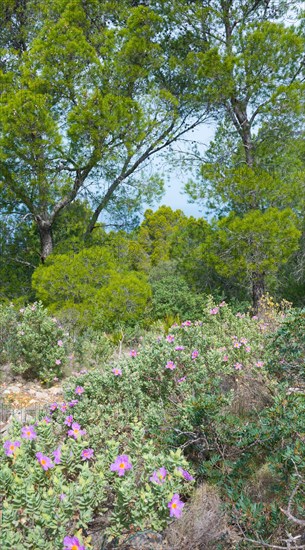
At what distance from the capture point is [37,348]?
5598 mm

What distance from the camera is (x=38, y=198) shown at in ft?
31.7

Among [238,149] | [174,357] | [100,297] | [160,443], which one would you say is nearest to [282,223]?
[238,149]

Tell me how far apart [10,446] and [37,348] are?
323cm

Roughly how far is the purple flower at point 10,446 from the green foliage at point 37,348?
2.96 m

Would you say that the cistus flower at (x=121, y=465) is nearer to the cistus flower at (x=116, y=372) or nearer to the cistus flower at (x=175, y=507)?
the cistus flower at (x=175, y=507)

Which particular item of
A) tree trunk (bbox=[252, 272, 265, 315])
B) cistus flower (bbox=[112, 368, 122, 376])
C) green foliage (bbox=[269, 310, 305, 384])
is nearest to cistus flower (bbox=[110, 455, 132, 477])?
green foliage (bbox=[269, 310, 305, 384])

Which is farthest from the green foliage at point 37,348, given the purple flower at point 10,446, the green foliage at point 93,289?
the purple flower at point 10,446

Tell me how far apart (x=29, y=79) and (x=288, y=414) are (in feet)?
28.8

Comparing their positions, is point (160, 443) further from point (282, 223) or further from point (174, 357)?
point (282, 223)

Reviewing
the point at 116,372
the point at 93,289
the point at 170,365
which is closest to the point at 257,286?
the point at 93,289

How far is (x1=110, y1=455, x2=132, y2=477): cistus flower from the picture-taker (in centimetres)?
202

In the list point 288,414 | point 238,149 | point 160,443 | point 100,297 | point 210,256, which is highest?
point 238,149

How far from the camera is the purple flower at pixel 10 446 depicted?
7.84 feet

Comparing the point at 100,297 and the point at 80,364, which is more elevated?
the point at 100,297
